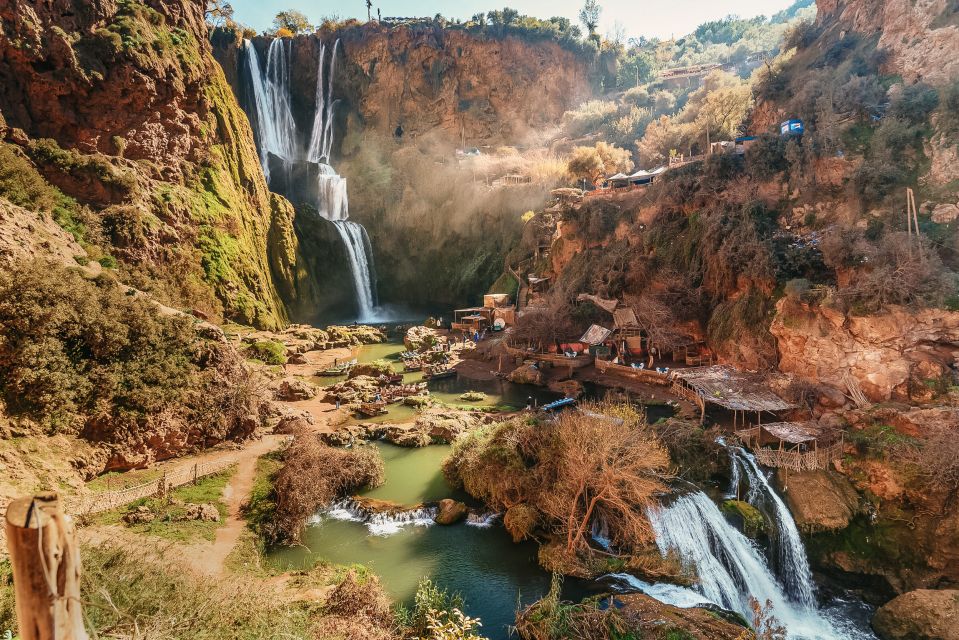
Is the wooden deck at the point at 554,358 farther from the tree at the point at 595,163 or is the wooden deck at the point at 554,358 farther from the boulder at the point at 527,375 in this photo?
the tree at the point at 595,163

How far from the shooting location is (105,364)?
57.3 feet

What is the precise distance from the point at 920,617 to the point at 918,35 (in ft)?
108

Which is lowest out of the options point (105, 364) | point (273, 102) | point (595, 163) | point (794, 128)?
point (105, 364)

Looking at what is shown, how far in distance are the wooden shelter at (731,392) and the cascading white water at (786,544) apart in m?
3.78

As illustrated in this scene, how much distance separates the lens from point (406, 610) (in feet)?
41.5

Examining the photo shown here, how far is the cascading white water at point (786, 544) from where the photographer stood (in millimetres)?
14359

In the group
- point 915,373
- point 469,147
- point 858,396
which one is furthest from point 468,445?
point 469,147

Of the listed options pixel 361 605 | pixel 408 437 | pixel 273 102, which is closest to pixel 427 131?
pixel 273 102

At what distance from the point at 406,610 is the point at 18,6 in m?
39.4

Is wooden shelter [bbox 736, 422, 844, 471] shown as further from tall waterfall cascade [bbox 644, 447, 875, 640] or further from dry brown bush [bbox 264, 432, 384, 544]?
dry brown bush [bbox 264, 432, 384, 544]

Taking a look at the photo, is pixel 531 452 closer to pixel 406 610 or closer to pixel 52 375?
pixel 406 610

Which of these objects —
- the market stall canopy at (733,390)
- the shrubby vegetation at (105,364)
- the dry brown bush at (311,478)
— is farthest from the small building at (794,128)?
the shrubby vegetation at (105,364)

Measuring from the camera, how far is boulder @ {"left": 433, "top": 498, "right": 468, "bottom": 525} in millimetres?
17188

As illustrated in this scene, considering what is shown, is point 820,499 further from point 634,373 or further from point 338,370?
point 338,370
